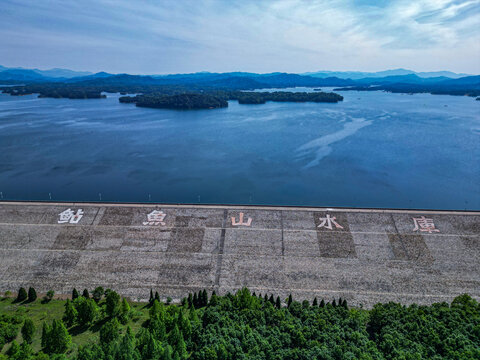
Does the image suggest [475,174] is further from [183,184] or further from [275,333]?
[275,333]

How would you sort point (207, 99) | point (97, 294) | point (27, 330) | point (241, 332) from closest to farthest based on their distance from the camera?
point (241, 332)
point (27, 330)
point (97, 294)
point (207, 99)

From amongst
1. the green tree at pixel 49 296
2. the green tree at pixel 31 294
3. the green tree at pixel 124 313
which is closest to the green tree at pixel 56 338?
the green tree at pixel 124 313

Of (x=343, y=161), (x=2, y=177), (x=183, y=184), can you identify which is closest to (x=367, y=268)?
(x=183, y=184)

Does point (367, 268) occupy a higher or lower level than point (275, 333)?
lower

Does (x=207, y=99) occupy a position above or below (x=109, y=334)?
above

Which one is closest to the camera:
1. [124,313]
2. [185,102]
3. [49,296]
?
[124,313]

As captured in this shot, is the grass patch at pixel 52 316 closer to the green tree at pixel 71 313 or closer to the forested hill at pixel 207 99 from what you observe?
the green tree at pixel 71 313

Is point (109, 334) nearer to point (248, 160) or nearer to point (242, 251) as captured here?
point (242, 251)

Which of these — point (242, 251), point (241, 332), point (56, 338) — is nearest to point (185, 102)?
point (242, 251)
